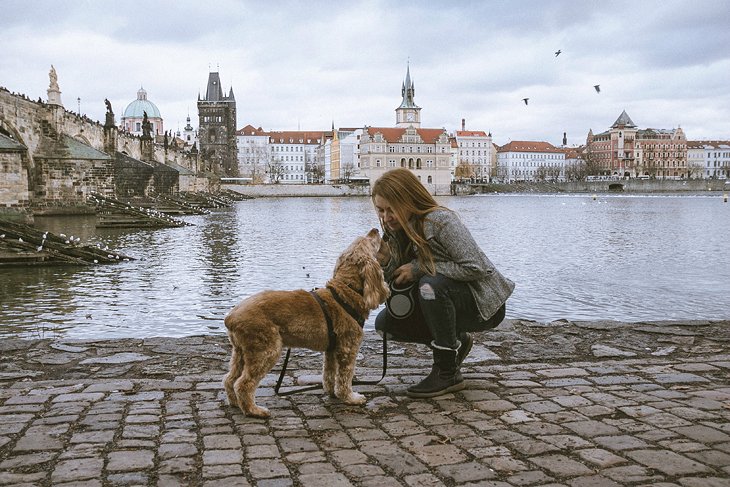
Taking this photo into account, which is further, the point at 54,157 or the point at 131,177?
the point at 131,177

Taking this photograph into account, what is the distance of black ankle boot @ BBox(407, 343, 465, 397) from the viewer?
464cm

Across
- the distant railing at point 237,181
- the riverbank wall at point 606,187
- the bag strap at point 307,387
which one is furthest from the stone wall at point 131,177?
the riverbank wall at point 606,187

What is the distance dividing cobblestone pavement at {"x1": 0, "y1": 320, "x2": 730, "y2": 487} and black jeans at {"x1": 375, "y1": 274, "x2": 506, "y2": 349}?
0.41 m

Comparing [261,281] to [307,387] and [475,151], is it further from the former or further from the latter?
[475,151]

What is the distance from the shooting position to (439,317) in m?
4.66

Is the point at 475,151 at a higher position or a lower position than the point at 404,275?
higher

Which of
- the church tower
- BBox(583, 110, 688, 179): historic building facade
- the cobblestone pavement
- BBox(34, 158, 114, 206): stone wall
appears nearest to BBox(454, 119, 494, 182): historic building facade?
BBox(583, 110, 688, 179): historic building facade

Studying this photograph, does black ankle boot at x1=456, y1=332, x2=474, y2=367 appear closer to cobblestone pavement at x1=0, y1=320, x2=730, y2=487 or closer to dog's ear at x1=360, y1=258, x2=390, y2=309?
cobblestone pavement at x1=0, y1=320, x2=730, y2=487

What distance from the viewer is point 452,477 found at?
3.25 metres

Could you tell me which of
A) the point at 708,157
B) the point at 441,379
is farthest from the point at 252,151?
the point at 441,379

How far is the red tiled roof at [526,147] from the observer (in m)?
177

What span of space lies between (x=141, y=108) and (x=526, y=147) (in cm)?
9719

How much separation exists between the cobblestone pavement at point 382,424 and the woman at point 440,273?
32 cm

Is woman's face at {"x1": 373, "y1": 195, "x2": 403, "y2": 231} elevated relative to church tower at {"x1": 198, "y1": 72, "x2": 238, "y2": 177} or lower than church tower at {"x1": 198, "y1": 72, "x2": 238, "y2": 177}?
lower
